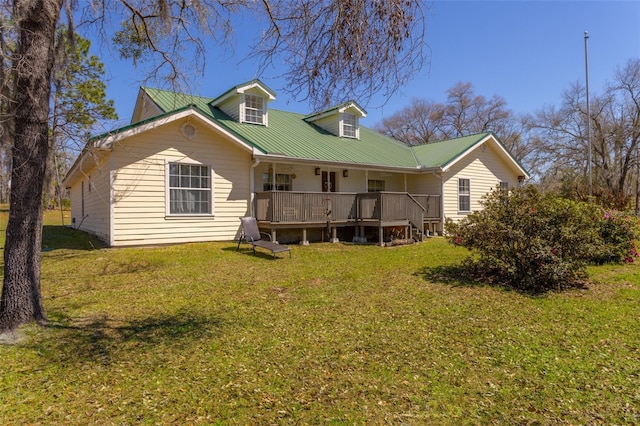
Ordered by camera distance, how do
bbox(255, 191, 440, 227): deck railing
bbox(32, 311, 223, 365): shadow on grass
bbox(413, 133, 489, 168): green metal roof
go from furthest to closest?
bbox(413, 133, 489, 168): green metal roof, bbox(255, 191, 440, 227): deck railing, bbox(32, 311, 223, 365): shadow on grass

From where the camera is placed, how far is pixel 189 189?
11617 mm

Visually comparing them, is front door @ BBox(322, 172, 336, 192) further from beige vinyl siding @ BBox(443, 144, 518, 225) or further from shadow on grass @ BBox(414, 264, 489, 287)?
shadow on grass @ BBox(414, 264, 489, 287)

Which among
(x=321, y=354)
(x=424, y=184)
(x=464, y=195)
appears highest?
(x=424, y=184)

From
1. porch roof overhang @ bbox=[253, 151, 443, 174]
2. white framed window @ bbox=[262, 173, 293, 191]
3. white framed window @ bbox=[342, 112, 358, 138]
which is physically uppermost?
white framed window @ bbox=[342, 112, 358, 138]

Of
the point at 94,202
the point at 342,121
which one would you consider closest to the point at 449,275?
the point at 342,121

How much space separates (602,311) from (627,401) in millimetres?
2942

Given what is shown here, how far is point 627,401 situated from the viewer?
10.1ft

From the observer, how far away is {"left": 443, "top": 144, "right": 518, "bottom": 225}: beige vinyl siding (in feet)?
57.1

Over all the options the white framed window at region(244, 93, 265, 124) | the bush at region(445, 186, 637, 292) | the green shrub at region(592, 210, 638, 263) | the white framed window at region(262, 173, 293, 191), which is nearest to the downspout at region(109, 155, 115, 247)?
the white framed window at region(262, 173, 293, 191)

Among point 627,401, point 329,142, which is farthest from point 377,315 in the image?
point 329,142

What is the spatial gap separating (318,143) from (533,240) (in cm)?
1028

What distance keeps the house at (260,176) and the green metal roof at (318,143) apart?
7cm

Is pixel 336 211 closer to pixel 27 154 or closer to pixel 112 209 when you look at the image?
pixel 112 209

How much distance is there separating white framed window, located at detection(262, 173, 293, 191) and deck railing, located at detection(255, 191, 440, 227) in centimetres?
148
